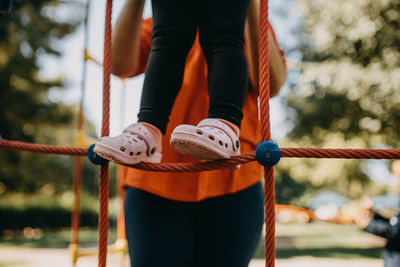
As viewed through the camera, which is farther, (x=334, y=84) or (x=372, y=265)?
(x=334, y=84)

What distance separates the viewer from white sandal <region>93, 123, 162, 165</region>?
0.79 meters

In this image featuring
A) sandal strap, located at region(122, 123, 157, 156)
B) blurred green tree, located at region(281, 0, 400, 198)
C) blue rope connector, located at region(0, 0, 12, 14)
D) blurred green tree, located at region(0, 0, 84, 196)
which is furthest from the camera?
blurred green tree, located at region(0, 0, 84, 196)

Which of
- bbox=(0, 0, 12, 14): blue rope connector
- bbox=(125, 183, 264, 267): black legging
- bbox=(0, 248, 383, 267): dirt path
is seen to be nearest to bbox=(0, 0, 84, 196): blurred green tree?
bbox=(0, 248, 383, 267): dirt path

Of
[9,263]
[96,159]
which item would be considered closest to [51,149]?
[96,159]

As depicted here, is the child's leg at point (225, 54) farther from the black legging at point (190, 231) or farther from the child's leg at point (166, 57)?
the black legging at point (190, 231)

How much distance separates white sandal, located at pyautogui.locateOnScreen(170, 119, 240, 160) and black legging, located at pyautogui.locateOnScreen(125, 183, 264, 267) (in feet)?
0.75

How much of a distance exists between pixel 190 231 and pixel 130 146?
0.31m

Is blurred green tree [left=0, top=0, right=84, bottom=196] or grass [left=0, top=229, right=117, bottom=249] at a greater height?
blurred green tree [left=0, top=0, right=84, bottom=196]

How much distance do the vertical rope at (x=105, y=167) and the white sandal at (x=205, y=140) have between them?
0.25 meters

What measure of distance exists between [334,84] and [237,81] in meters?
5.73

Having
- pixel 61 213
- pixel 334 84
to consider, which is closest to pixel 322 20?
pixel 334 84

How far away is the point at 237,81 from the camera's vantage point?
35.3 inches

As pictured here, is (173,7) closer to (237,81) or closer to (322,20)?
(237,81)

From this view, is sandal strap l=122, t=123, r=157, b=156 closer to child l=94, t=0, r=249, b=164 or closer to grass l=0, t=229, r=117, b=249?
child l=94, t=0, r=249, b=164
